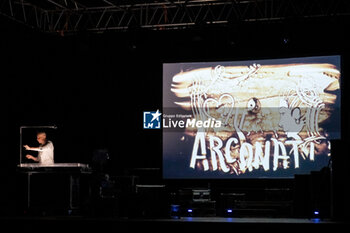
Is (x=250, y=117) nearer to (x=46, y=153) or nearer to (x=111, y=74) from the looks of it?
(x=111, y=74)

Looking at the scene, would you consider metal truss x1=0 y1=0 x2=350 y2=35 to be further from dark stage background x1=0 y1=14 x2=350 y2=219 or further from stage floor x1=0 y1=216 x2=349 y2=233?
stage floor x1=0 y1=216 x2=349 y2=233

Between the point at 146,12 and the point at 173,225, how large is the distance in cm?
624

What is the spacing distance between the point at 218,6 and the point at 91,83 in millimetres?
2988

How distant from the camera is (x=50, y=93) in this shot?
11.7 meters

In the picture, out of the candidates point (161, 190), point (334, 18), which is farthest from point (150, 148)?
point (161, 190)

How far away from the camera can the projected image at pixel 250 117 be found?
992 cm

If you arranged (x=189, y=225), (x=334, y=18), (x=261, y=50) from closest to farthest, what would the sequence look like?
(x=189, y=225), (x=334, y=18), (x=261, y=50)

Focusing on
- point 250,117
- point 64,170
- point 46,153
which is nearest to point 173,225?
point 64,170

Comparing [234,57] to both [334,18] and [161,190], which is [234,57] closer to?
[334,18]

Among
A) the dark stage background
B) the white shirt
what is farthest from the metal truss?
the white shirt

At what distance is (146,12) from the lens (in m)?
10.6
